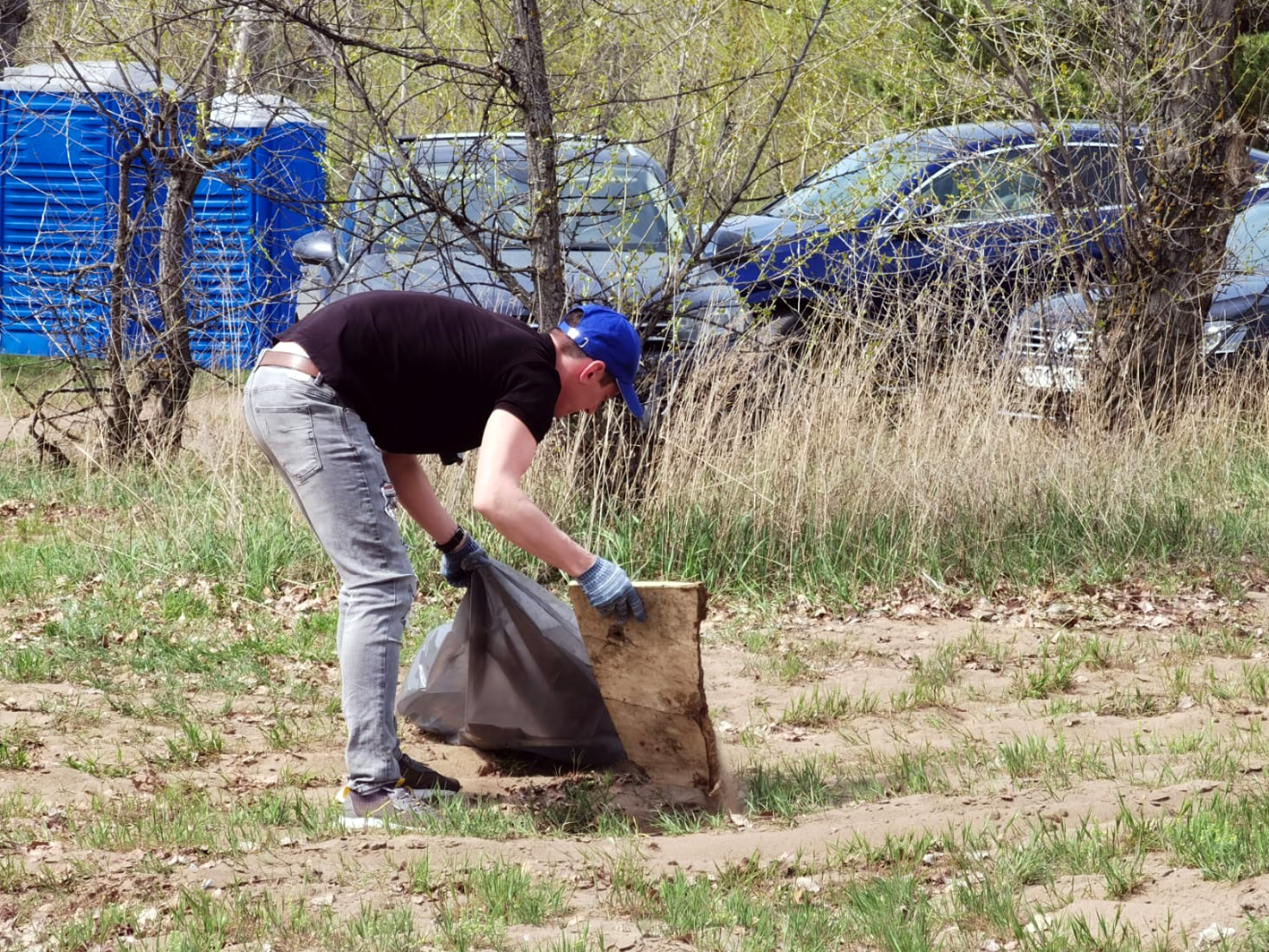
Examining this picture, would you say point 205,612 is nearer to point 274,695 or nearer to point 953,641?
point 274,695

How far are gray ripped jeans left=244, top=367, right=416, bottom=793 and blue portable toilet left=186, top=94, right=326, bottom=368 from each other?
2981mm

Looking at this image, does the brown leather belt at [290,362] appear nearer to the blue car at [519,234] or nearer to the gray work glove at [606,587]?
the gray work glove at [606,587]

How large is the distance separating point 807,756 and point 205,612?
111 inches

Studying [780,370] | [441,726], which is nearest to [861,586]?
[780,370]

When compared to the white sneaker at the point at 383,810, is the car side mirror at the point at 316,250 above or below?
above

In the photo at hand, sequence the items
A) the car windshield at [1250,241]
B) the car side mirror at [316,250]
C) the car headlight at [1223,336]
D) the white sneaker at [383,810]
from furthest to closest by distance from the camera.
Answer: the car headlight at [1223,336] → the car windshield at [1250,241] → the car side mirror at [316,250] → the white sneaker at [383,810]

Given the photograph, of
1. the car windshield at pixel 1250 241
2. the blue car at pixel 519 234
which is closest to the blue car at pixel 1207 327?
the car windshield at pixel 1250 241

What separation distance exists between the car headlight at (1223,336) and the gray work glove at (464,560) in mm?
6605

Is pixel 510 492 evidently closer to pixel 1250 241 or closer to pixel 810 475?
pixel 810 475

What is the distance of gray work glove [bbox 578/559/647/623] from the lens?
3754 mm

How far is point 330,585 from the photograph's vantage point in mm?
6488

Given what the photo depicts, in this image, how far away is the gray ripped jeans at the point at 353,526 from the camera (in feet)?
12.2

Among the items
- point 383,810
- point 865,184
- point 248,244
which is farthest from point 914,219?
point 248,244

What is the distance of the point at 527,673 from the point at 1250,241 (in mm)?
7082
